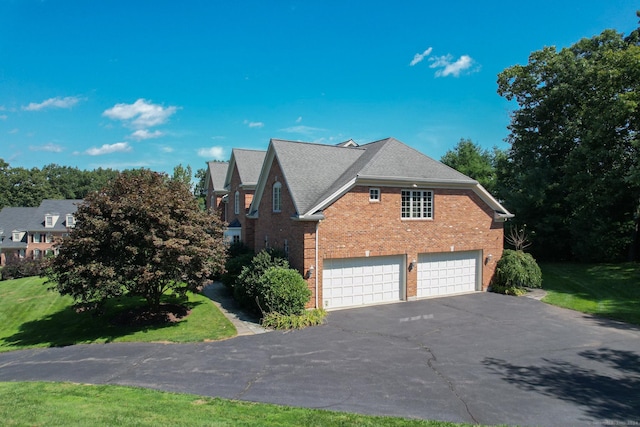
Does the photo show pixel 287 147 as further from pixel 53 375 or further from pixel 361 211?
pixel 53 375

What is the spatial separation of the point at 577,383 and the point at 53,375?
13.8 metres

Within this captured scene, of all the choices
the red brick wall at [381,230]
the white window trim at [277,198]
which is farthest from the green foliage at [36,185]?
the red brick wall at [381,230]

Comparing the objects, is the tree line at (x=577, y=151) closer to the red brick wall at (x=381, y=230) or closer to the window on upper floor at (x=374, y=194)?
the red brick wall at (x=381, y=230)

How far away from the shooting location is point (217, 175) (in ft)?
121

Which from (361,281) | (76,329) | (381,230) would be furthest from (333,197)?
(76,329)

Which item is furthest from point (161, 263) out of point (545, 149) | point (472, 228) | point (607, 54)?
point (545, 149)

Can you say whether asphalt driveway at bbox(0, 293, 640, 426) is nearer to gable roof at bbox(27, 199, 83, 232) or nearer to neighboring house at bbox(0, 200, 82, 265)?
gable roof at bbox(27, 199, 83, 232)

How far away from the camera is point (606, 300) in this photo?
18359 millimetres

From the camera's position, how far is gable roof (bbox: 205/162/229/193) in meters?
35.1

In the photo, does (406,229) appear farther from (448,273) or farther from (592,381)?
(592,381)

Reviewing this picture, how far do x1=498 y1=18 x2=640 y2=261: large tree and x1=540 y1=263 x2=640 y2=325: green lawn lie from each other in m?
2.33

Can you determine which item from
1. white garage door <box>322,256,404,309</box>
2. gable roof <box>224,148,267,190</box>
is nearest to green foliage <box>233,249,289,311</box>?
white garage door <box>322,256,404,309</box>

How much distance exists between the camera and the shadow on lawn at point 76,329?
48.0 ft

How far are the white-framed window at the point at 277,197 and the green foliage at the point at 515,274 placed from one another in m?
12.0
